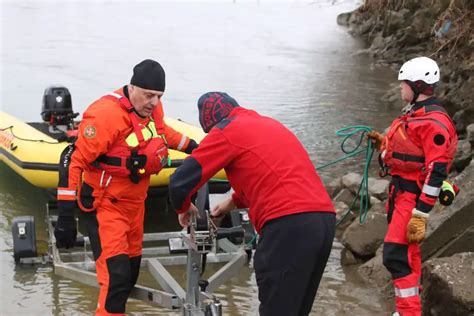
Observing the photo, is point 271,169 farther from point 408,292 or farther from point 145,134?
point 408,292

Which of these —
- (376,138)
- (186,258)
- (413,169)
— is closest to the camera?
(413,169)

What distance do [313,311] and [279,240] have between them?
2404 millimetres

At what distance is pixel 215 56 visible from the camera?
78.8 ft

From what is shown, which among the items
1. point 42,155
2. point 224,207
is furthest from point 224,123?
point 42,155

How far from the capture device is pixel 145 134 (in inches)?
208

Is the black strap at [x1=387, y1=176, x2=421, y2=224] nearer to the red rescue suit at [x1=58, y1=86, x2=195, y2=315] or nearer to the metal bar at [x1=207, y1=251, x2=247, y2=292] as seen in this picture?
the metal bar at [x1=207, y1=251, x2=247, y2=292]

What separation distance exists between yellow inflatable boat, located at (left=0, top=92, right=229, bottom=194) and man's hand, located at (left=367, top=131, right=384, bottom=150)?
7.20 feet

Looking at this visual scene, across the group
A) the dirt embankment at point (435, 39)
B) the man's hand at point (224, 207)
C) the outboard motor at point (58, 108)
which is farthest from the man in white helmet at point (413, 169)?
the outboard motor at point (58, 108)

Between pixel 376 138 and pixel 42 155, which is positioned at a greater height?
pixel 376 138

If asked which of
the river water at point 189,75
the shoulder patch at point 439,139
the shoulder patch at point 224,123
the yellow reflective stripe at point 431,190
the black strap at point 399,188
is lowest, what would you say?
the river water at point 189,75

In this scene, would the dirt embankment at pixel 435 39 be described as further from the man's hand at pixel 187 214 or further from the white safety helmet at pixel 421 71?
the man's hand at pixel 187 214

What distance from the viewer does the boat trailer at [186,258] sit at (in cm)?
479

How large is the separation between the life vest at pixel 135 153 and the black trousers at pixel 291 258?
1263mm

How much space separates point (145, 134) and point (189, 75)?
15011 millimetres
